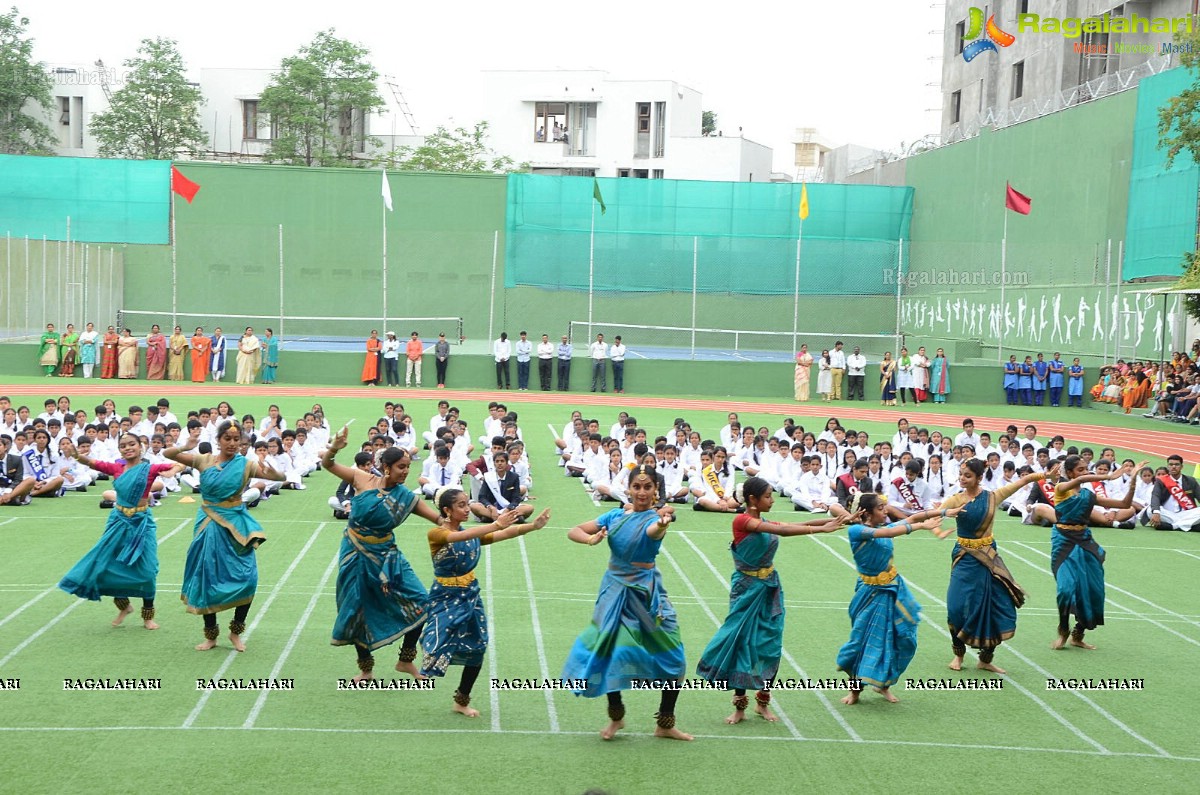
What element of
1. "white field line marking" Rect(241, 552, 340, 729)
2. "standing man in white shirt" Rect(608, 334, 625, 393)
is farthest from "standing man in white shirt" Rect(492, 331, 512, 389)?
"white field line marking" Rect(241, 552, 340, 729)

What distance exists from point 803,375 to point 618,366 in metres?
4.66

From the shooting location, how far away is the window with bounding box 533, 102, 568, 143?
2199 inches

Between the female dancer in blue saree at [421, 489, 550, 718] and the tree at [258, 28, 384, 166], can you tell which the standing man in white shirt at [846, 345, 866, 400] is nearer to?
the female dancer in blue saree at [421, 489, 550, 718]

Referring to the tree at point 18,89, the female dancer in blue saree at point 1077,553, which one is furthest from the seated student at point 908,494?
the tree at point 18,89

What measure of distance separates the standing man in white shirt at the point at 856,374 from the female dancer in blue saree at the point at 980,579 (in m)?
23.1

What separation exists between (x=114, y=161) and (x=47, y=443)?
26228 millimetres

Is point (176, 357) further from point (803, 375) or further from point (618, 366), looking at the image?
point (803, 375)

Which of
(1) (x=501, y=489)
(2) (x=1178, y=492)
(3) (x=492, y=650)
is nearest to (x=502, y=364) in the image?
(1) (x=501, y=489)

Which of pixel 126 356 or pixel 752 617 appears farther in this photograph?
pixel 126 356

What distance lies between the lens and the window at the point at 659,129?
179 feet

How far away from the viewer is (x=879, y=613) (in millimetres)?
8438

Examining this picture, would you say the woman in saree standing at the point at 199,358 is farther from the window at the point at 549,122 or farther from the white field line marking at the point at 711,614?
the window at the point at 549,122

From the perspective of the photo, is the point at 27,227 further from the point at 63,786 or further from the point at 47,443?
the point at 63,786

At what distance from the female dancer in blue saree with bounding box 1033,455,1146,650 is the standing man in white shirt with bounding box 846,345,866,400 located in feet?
72.3
